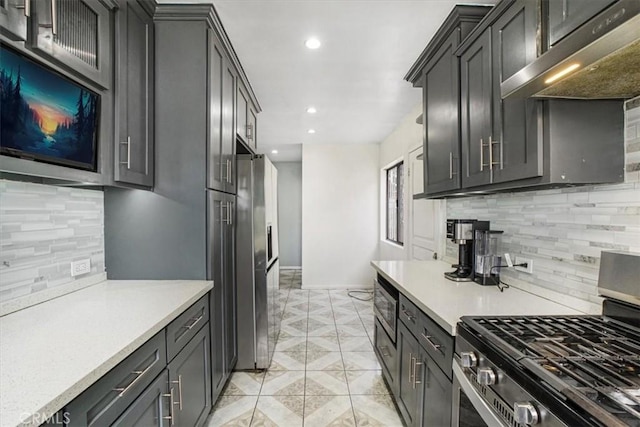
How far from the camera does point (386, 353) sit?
7.77 ft

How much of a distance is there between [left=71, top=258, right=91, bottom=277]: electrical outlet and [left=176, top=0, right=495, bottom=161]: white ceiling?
1732 mm

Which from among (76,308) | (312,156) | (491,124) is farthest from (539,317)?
(312,156)

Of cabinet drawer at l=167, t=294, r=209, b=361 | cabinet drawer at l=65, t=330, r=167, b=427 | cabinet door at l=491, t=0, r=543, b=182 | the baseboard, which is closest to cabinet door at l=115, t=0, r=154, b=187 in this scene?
cabinet drawer at l=167, t=294, r=209, b=361

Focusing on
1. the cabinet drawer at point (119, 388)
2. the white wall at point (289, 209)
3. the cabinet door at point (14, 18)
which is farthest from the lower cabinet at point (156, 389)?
the white wall at point (289, 209)

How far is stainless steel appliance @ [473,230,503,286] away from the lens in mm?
1927

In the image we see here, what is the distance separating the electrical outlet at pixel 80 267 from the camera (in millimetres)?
1732

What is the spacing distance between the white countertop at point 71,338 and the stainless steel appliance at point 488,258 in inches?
68.4

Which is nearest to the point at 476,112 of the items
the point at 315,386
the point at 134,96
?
the point at 134,96

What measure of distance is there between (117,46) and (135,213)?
0.96 meters

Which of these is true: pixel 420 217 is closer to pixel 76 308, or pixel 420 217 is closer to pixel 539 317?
pixel 539 317

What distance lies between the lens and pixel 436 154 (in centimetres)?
229

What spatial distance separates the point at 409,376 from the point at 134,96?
7.53 feet

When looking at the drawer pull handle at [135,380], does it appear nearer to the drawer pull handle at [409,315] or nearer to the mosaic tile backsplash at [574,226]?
the drawer pull handle at [409,315]

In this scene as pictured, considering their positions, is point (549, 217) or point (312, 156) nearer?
point (549, 217)
